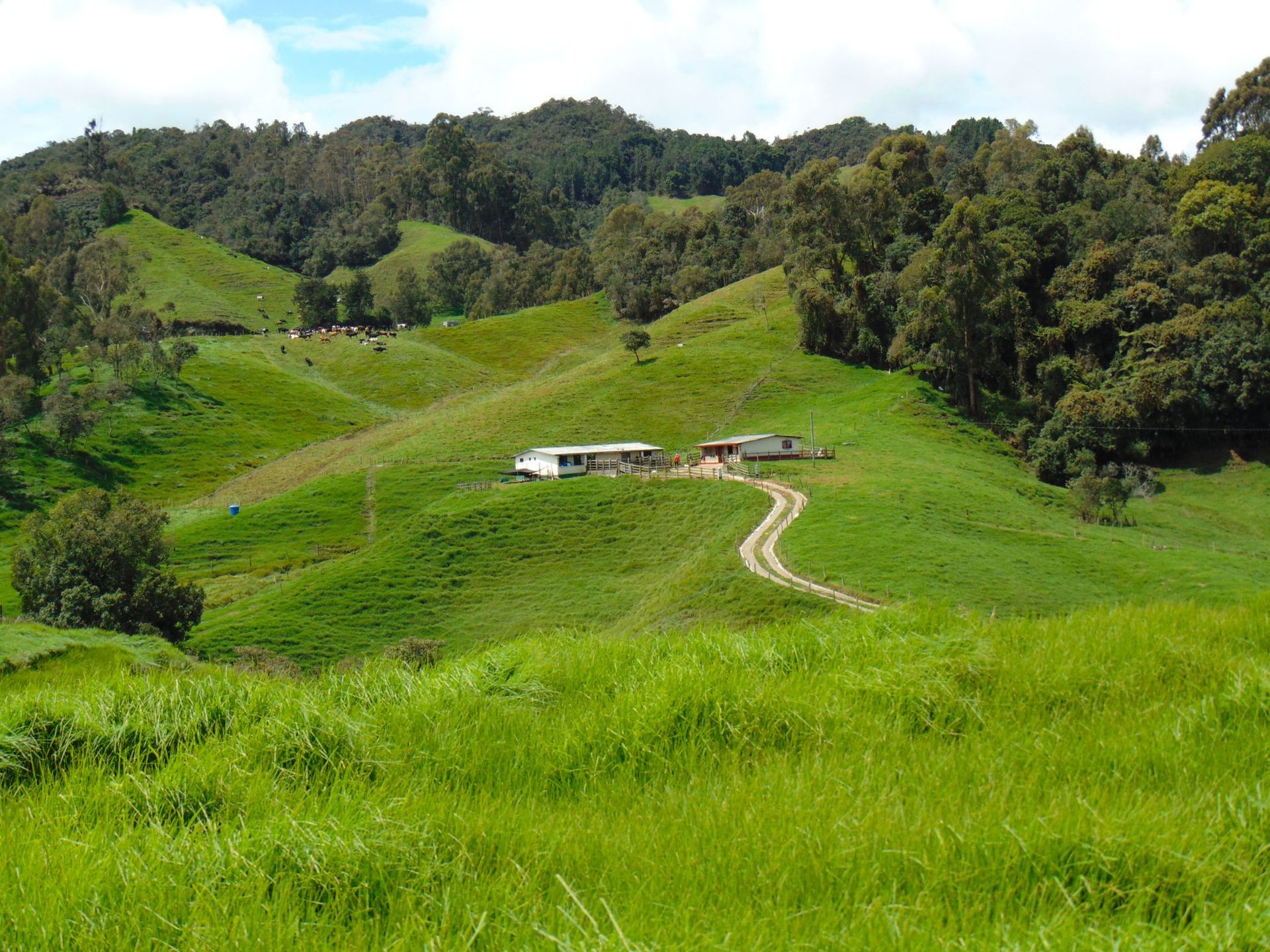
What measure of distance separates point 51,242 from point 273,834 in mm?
159854

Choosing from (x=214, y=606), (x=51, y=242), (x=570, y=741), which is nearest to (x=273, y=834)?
(x=570, y=741)

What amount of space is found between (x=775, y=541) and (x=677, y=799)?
36.1 m

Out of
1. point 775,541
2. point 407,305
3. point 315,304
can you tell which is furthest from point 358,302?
point 775,541

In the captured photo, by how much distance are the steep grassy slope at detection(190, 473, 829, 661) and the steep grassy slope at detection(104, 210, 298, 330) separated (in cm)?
9376

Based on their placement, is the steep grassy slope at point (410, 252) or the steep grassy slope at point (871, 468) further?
the steep grassy slope at point (410, 252)

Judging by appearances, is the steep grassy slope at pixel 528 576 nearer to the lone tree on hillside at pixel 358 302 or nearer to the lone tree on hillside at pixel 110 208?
the lone tree on hillside at pixel 358 302

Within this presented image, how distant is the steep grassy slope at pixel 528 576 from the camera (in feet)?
124

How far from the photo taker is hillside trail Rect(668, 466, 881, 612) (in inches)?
1267

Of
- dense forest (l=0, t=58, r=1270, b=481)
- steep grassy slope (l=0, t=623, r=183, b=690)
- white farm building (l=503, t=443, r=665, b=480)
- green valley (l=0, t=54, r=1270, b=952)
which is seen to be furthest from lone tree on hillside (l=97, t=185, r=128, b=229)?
steep grassy slope (l=0, t=623, r=183, b=690)

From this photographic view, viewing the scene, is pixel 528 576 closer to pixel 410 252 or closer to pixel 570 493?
pixel 570 493

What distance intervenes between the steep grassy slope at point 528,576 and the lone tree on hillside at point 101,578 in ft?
7.55

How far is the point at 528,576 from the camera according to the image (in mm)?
47500

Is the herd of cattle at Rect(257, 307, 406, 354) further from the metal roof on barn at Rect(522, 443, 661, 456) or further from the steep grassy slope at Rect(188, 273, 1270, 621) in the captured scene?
the metal roof on barn at Rect(522, 443, 661, 456)

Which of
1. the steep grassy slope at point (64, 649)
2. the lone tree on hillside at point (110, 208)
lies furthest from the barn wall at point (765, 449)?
the lone tree on hillside at point (110, 208)
